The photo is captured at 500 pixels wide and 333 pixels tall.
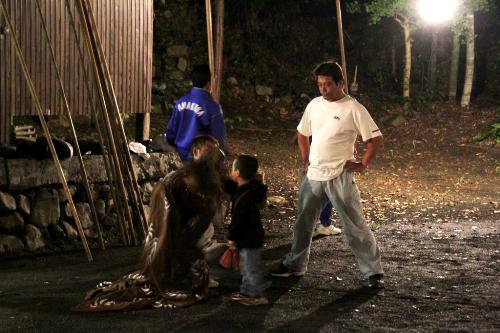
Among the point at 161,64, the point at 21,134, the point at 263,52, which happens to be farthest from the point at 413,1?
the point at 21,134

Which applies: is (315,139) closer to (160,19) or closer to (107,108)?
(107,108)

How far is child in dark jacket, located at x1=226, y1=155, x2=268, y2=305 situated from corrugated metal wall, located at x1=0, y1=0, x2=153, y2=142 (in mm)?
2427

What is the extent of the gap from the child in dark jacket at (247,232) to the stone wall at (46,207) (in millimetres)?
2637

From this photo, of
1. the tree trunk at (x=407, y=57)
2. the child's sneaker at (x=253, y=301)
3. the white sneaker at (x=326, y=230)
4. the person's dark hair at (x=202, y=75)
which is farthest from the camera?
the tree trunk at (x=407, y=57)

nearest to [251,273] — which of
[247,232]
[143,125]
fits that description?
[247,232]

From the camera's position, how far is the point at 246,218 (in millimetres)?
6344

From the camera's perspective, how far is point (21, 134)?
524 inches

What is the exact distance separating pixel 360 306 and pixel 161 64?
16.0m

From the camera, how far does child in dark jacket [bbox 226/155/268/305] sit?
249 inches

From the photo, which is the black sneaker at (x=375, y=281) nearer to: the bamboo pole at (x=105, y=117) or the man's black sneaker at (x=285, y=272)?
the man's black sneaker at (x=285, y=272)

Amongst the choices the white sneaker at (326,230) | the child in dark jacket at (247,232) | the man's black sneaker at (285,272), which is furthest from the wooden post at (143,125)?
the child in dark jacket at (247,232)

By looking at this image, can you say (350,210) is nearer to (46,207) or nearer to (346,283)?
(346,283)

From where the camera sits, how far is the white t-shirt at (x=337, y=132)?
6.86 m

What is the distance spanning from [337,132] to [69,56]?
12.4ft
